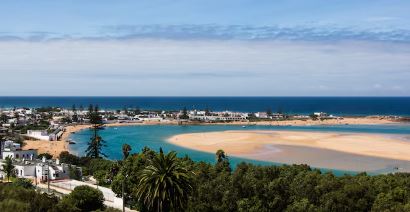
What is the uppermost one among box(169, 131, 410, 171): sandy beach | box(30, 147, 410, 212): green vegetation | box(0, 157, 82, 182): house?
box(30, 147, 410, 212): green vegetation

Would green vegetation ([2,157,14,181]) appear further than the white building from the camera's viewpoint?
No

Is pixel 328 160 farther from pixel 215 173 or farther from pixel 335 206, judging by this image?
pixel 335 206

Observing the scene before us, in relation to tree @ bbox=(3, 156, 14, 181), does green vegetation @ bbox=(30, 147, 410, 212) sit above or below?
above

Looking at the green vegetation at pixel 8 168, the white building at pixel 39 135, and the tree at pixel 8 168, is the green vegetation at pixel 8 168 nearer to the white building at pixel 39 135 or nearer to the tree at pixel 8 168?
the tree at pixel 8 168

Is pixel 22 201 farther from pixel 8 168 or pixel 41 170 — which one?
pixel 41 170

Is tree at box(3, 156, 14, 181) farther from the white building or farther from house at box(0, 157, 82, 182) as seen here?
the white building

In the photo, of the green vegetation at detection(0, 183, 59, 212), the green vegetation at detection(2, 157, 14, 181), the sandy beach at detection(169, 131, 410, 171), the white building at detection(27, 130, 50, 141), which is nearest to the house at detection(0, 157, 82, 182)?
the green vegetation at detection(2, 157, 14, 181)

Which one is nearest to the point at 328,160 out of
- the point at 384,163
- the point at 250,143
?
the point at 384,163

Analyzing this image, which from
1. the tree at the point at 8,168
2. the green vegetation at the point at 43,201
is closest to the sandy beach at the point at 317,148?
the tree at the point at 8,168
